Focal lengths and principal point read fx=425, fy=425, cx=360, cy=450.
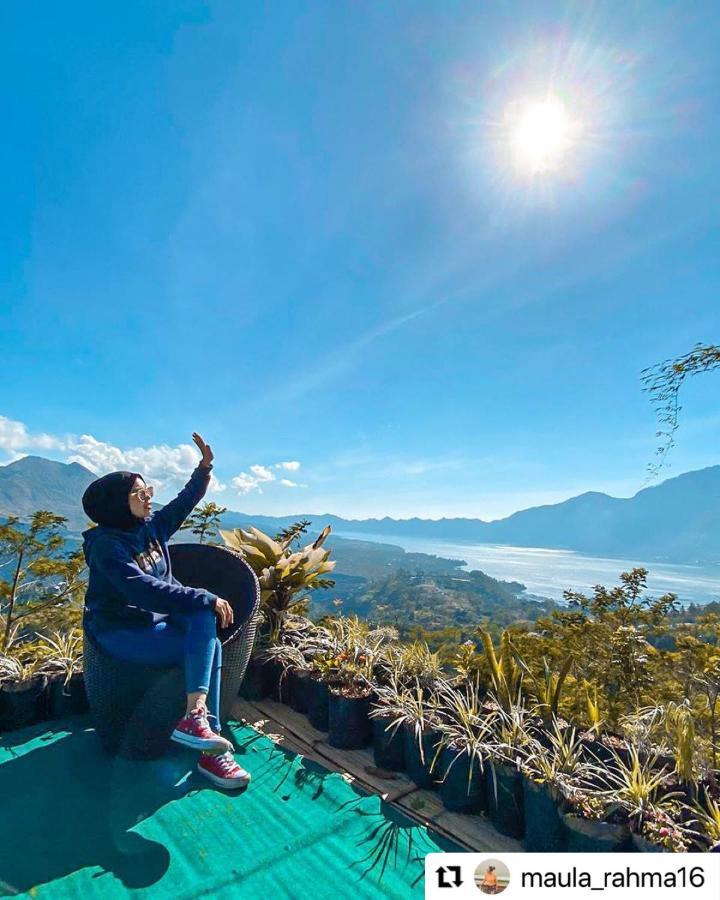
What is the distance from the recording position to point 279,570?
9.88 ft

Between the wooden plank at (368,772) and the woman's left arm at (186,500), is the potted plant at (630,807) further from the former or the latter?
the woman's left arm at (186,500)

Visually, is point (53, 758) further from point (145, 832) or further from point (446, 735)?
point (446, 735)

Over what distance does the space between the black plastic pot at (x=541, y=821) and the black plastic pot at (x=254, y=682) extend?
1.75m

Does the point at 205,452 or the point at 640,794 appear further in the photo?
the point at 205,452

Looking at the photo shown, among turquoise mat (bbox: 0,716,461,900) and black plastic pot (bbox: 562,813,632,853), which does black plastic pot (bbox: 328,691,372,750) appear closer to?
turquoise mat (bbox: 0,716,461,900)

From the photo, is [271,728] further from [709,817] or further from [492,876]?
[709,817]

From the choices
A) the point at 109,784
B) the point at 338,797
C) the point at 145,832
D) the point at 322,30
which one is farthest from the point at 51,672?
the point at 322,30

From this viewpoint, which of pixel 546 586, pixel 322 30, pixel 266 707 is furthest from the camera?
pixel 546 586

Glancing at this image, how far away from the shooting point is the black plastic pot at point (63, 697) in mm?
2281

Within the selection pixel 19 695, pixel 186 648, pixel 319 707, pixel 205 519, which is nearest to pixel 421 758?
pixel 319 707

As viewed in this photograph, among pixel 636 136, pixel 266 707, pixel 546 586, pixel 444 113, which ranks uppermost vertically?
pixel 444 113

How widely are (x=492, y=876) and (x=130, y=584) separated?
1572mm

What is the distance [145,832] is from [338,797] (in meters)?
0.70

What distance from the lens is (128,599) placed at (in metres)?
1.78
